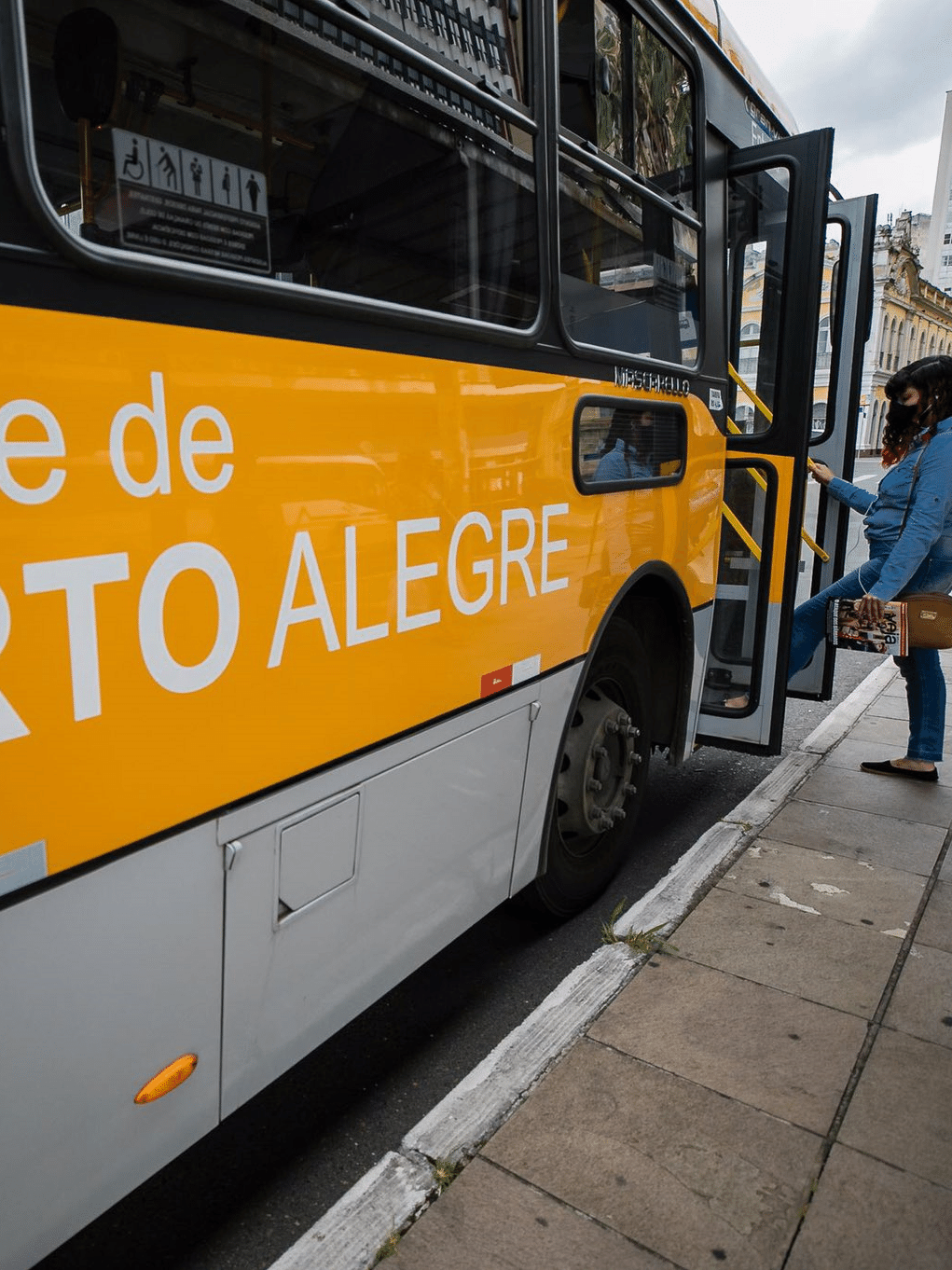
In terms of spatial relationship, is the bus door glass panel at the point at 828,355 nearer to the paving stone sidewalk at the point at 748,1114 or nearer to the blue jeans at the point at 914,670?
the blue jeans at the point at 914,670

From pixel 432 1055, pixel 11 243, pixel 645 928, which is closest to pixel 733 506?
pixel 645 928

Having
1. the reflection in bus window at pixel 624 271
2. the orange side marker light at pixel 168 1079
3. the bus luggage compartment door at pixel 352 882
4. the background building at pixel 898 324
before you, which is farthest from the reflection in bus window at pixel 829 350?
the background building at pixel 898 324

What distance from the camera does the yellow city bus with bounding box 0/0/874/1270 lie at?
1278mm

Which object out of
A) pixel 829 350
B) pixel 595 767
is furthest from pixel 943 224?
pixel 595 767

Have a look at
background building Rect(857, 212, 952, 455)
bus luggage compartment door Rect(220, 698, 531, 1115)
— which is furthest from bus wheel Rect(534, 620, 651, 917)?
background building Rect(857, 212, 952, 455)

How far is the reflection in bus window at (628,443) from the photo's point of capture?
8.48 feet

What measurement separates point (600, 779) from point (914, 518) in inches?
78.3

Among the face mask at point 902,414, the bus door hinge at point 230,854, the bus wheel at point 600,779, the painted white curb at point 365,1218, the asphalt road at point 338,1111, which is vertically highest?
the face mask at point 902,414

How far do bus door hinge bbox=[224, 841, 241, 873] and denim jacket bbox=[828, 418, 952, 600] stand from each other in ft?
11.1

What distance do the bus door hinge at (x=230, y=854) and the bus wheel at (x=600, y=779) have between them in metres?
1.32

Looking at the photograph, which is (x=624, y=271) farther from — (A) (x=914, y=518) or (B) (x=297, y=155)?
(A) (x=914, y=518)

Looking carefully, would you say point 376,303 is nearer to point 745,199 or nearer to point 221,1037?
point 221,1037

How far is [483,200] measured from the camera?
2143 millimetres

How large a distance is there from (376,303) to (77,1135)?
1523 mm
